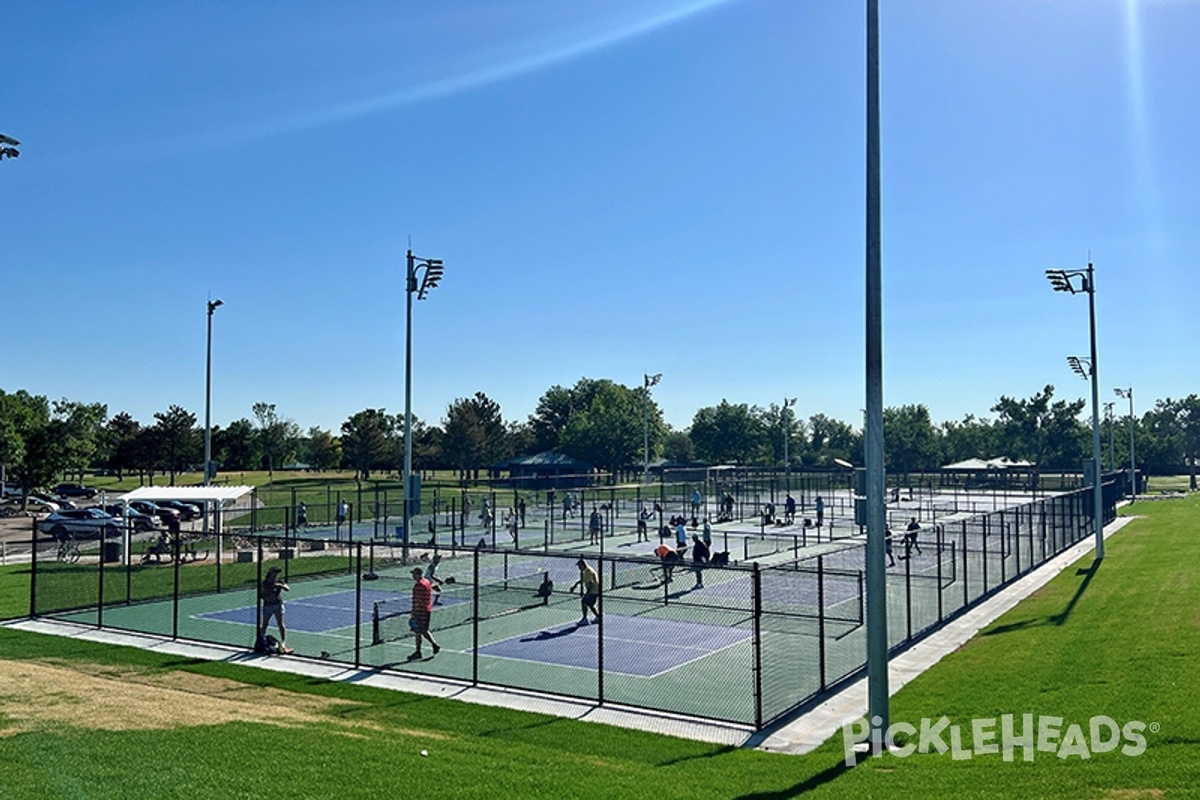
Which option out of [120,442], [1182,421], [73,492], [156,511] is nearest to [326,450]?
[120,442]

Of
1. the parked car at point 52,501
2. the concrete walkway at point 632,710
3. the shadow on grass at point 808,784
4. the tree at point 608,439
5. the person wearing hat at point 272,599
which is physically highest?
the tree at point 608,439

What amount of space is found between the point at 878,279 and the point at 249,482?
89.6 metres

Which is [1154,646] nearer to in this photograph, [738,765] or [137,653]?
[738,765]

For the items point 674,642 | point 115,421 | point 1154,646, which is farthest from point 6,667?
point 115,421

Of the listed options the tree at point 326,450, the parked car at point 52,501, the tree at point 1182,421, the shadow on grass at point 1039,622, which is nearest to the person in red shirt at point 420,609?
the shadow on grass at point 1039,622

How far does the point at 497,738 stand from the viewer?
503 inches

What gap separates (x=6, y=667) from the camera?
53.2 ft

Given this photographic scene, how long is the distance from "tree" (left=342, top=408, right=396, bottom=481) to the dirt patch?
87.6 metres

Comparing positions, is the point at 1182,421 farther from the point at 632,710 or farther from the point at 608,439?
the point at 632,710

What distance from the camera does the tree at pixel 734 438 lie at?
124 m

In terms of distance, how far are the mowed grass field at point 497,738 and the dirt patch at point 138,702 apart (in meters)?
0.05

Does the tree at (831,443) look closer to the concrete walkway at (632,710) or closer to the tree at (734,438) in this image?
the tree at (734,438)

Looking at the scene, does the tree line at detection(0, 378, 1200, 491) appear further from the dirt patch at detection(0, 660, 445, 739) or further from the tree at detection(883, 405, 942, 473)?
the dirt patch at detection(0, 660, 445, 739)

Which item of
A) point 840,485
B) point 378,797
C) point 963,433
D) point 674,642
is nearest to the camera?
point 378,797
